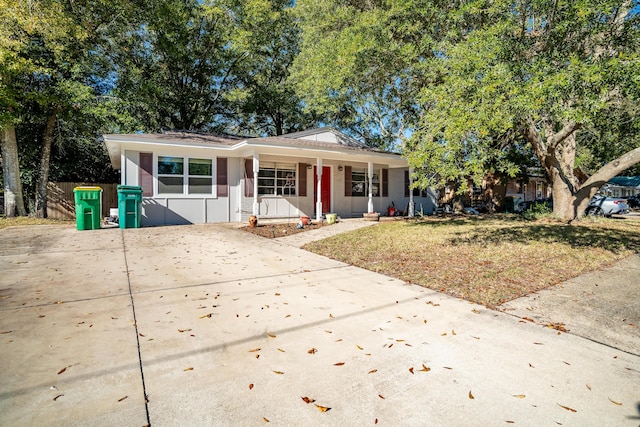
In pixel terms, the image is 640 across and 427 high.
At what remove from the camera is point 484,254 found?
662 centimetres

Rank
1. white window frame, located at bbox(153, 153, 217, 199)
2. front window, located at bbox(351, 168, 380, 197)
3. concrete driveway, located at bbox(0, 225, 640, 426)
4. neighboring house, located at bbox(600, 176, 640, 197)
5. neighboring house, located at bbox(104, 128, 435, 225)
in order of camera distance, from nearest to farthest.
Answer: concrete driveway, located at bbox(0, 225, 640, 426) < neighboring house, located at bbox(104, 128, 435, 225) < white window frame, located at bbox(153, 153, 217, 199) < front window, located at bbox(351, 168, 380, 197) < neighboring house, located at bbox(600, 176, 640, 197)

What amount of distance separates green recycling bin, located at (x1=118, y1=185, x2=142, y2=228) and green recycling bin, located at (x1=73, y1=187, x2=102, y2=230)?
1.97 feet

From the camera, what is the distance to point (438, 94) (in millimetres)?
6836

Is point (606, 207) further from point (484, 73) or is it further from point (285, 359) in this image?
point (285, 359)

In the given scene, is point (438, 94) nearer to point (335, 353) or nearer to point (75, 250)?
point (335, 353)

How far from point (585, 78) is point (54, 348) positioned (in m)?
7.22

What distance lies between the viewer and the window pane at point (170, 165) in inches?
459

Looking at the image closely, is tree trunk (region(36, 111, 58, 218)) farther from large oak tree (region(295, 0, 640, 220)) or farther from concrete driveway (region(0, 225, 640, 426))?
concrete driveway (region(0, 225, 640, 426))

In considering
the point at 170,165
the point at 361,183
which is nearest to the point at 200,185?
the point at 170,165

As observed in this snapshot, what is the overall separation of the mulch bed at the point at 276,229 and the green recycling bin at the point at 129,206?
3.33 metres

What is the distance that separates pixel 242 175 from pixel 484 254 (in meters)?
9.33

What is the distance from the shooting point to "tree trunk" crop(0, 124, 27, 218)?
43.0 feet

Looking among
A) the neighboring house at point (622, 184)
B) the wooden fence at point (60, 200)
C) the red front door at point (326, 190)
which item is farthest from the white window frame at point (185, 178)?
the neighboring house at point (622, 184)

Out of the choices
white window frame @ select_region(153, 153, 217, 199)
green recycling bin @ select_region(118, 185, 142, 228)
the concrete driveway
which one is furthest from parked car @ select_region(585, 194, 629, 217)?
green recycling bin @ select_region(118, 185, 142, 228)
